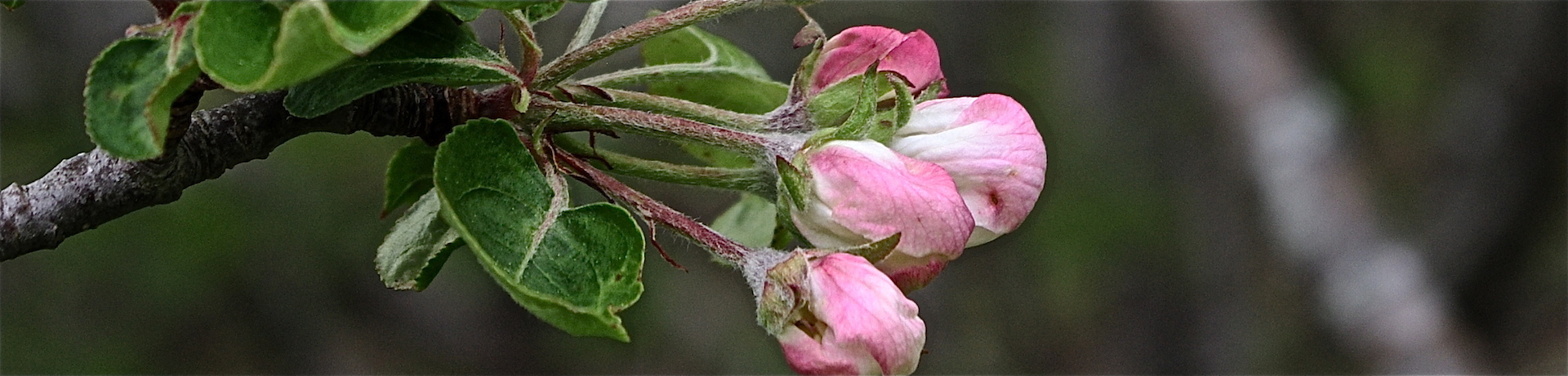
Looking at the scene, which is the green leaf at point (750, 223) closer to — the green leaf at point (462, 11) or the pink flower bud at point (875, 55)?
the pink flower bud at point (875, 55)

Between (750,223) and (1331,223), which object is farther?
(1331,223)

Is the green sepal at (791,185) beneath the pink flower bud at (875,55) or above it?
beneath

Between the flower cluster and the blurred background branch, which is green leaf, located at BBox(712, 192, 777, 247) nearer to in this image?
the flower cluster

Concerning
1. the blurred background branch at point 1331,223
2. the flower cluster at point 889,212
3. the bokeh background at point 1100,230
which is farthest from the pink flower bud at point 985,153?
the blurred background branch at point 1331,223

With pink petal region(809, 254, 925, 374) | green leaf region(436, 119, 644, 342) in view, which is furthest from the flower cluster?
green leaf region(436, 119, 644, 342)

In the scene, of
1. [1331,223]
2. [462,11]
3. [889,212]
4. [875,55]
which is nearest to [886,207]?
[889,212]

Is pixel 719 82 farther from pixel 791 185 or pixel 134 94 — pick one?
pixel 134 94

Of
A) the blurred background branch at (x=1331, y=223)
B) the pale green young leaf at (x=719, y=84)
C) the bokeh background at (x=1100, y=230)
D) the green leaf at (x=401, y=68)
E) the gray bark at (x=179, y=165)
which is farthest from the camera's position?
the bokeh background at (x=1100, y=230)
